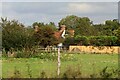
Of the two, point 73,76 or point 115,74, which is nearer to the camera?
point 73,76

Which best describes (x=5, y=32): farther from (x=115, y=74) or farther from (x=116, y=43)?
(x=116, y=43)

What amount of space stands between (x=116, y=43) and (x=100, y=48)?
199 inches

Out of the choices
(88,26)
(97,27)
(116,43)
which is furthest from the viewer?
(97,27)

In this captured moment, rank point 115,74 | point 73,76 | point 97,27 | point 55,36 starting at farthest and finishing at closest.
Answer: point 97,27 < point 55,36 < point 115,74 < point 73,76

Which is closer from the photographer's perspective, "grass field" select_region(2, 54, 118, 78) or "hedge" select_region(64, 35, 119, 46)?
"grass field" select_region(2, 54, 118, 78)

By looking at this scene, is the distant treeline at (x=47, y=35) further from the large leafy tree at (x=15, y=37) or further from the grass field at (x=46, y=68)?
the grass field at (x=46, y=68)

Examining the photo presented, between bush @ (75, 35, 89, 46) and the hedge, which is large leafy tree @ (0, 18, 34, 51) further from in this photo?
bush @ (75, 35, 89, 46)

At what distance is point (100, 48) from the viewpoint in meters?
47.2

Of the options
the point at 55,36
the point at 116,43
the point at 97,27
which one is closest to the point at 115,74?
the point at 55,36

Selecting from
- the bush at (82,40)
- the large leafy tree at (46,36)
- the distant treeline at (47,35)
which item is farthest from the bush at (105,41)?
the large leafy tree at (46,36)

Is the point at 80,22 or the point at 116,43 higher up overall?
the point at 80,22

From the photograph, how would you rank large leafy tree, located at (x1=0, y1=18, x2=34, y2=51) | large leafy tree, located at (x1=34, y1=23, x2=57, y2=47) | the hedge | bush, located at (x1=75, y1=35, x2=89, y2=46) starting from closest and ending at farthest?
1. large leafy tree, located at (x1=0, y1=18, x2=34, y2=51)
2. large leafy tree, located at (x1=34, y1=23, x2=57, y2=47)
3. the hedge
4. bush, located at (x1=75, y1=35, x2=89, y2=46)

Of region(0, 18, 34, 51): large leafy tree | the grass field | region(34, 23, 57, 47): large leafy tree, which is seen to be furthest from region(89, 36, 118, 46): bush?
the grass field

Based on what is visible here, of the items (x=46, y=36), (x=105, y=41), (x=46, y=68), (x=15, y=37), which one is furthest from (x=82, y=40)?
(x=46, y=68)
